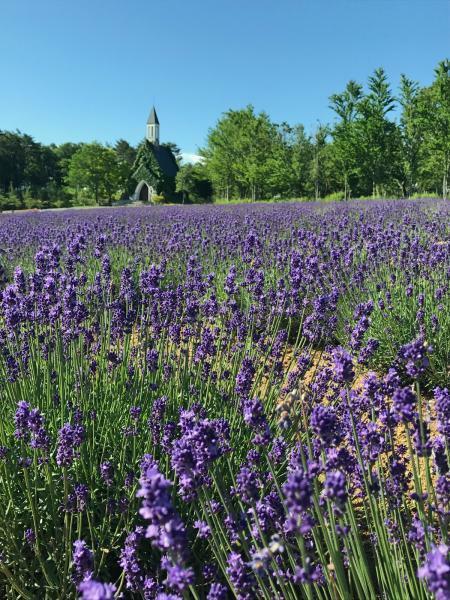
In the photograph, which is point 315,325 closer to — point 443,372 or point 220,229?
point 443,372

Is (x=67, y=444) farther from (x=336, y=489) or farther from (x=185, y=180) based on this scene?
(x=185, y=180)

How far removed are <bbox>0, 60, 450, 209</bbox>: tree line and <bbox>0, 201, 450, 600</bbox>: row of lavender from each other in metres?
23.2

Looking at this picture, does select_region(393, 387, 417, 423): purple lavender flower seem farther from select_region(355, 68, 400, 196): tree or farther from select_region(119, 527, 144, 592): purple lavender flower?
select_region(355, 68, 400, 196): tree

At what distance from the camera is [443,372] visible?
3469 millimetres

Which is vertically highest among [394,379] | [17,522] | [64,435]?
[394,379]

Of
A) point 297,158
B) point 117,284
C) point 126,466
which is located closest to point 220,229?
point 117,284

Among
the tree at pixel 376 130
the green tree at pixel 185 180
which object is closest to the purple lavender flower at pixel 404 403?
the tree at pixel 376 130

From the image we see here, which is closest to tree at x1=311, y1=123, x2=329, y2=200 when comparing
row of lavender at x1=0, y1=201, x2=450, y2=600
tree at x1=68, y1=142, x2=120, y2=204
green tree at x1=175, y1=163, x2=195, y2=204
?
green tree at x1=175, y1=163, x2=195, y2=204

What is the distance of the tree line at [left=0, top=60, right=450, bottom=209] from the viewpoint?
2708 centimetres

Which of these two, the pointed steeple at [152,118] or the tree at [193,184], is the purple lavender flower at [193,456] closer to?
the tree at [193,184]

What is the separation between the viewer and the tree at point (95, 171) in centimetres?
5531

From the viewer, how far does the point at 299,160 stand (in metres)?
38.1

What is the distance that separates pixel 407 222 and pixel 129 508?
6.39 meters

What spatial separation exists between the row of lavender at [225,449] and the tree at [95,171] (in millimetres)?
54249
